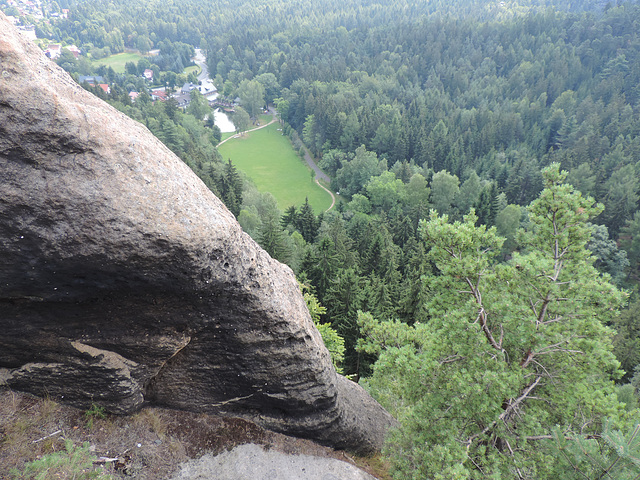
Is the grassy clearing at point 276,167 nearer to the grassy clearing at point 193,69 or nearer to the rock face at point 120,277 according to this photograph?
the rock face at point 120,277

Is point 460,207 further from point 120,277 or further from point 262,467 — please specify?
point 120,277

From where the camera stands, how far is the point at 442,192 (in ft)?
221

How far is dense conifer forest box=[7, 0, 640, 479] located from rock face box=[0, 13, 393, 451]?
195 inches

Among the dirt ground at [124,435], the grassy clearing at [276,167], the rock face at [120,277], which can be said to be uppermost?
the rock face at [120,277]

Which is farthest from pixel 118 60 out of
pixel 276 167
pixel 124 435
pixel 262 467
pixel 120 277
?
pixel 262 467

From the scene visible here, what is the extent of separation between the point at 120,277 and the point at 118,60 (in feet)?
662

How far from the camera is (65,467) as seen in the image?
28.3ft

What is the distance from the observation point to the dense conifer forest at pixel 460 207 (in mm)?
11500

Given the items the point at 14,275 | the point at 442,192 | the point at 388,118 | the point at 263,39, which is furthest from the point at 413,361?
the point at 263,39

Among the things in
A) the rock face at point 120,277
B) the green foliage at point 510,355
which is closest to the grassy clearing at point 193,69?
the green foliage at point 510,355

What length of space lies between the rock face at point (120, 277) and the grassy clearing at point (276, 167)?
64441 millimetres

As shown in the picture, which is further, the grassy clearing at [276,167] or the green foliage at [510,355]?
the grassy clearing at [276,167]

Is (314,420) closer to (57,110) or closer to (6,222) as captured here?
(6,222)

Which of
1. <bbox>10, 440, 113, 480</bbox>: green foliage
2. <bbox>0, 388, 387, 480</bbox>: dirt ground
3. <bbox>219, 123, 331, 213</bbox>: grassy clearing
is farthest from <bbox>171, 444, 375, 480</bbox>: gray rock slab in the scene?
<bbox>219, 123, 331, 213</bbox>: grassy clearing
